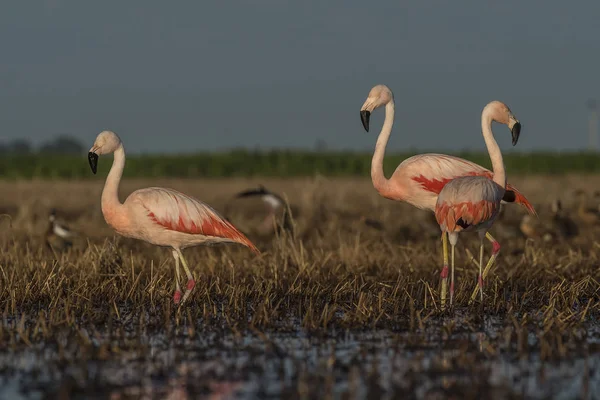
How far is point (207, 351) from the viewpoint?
6.06 metres

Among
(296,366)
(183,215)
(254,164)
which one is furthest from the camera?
(254,164)

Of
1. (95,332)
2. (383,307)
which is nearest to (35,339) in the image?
(95,332)

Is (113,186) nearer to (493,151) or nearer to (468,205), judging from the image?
(468,205)

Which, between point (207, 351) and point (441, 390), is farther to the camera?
point (207, 351)

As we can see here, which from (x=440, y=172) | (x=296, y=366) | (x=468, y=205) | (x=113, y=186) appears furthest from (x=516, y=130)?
(x=296, y=366)

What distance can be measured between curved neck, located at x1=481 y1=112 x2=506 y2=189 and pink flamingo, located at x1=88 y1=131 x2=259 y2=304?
228 centimetres

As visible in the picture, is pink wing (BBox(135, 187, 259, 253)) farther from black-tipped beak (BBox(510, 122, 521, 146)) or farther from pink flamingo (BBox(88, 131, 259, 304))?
black-tipped beak (BBox(510, 122, 521, 146))

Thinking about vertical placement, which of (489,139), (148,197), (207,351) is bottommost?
(207,351)

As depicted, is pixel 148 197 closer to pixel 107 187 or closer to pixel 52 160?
pixel 107 187

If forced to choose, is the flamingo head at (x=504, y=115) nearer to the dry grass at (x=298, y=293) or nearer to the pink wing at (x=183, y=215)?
the dry grass at (x=298, y=293)

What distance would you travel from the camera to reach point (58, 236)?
39.1ft

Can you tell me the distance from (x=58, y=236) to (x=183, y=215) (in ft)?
13.1

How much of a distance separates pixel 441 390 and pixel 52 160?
4639cm

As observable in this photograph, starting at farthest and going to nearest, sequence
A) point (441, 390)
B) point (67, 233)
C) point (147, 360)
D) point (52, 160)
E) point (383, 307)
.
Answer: point (52, 160) → point (67, 233) → point (383, 307) → point (147, 360) → point (441, 390)
